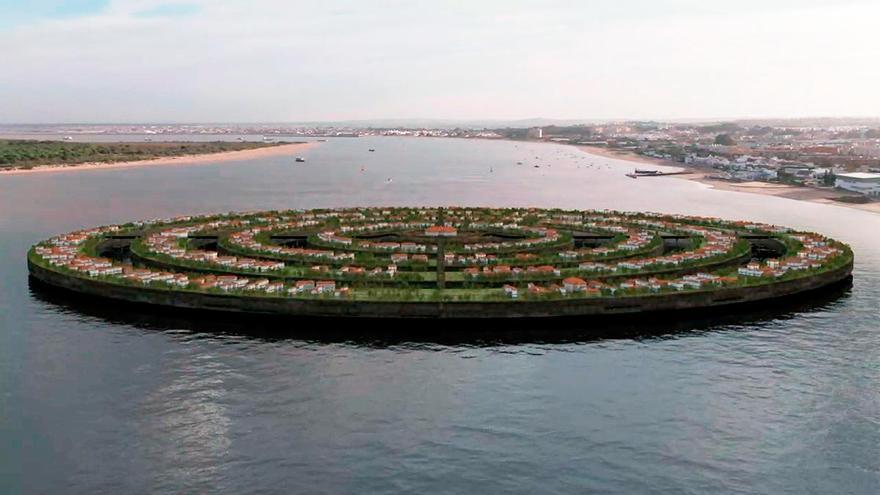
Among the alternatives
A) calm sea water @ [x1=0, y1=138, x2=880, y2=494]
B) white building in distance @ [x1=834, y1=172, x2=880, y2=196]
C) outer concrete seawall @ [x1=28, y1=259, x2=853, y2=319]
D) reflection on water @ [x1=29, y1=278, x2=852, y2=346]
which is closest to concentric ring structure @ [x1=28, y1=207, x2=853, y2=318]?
outer concrete seawall @ [x1=28, y1=259, x2=853, y2=319]

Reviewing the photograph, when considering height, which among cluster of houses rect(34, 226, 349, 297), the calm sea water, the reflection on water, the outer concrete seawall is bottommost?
the calm sea water

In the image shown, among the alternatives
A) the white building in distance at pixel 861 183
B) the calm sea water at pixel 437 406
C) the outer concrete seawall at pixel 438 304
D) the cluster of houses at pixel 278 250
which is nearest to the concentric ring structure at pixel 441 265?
the outer concrete seawall at pixel 438 304

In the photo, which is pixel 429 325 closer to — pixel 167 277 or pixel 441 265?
pixel 441 265

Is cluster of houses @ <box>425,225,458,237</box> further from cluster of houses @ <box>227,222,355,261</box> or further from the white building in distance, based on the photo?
the white building in distance

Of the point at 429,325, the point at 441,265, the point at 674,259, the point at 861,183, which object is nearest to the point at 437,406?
the point at 429,325

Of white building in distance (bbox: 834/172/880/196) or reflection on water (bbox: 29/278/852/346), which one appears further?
white building in distance (bbox: 834/172/880/196)

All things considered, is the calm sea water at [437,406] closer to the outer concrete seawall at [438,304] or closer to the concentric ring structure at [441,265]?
the outer concrete seawall at [438,304]
